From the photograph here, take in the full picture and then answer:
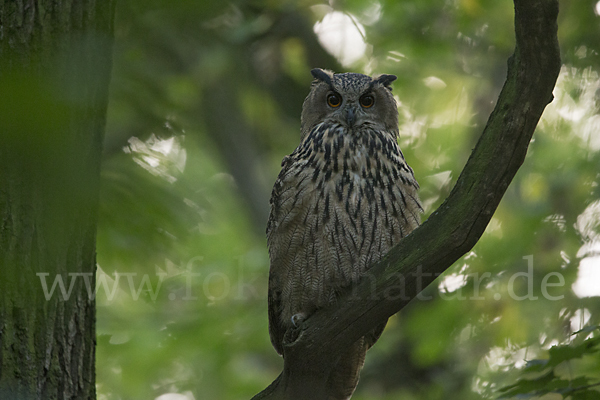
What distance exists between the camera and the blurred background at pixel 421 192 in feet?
12.7

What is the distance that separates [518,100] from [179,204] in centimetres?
110

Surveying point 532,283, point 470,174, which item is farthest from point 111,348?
point 470,174

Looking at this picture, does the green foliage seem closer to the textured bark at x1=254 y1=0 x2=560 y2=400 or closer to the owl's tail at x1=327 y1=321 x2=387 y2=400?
the textured bark at x1=254 y1=0 x2=560 y2=400

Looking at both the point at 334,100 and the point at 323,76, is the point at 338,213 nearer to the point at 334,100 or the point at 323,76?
the point at 334,100

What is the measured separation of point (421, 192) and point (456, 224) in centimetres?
266

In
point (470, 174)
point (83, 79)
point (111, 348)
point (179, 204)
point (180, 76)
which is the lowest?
point (83, 79)

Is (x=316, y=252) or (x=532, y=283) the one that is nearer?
(x=316, y=252)

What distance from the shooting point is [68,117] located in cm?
88

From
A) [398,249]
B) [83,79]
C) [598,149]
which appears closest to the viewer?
[83,79]

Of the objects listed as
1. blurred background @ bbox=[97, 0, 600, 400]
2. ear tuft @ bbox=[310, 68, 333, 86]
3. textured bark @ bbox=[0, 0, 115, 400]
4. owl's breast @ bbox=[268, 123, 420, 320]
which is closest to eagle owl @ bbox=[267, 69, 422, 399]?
owl's breast @ bbox=[268, 123, 420, 320]

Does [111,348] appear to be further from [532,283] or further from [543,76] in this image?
[543,76]

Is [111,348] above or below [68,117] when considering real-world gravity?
above

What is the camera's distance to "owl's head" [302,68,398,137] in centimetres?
301

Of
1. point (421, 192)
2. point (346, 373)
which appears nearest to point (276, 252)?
point (346, 373)
